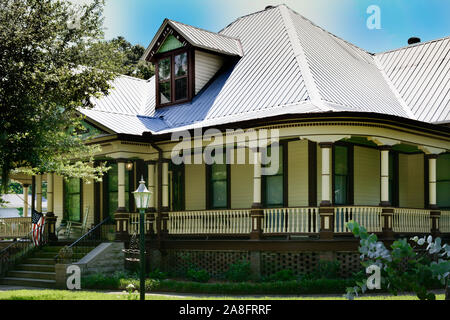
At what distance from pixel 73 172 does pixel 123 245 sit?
134 inches

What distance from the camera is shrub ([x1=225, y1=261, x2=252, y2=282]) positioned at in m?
17.2

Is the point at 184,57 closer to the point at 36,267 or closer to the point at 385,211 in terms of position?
the point at 36,267

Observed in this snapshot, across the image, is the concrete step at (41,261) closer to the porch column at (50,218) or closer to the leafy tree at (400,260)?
the porch column at (50,218)

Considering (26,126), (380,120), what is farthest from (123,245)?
(380,120)

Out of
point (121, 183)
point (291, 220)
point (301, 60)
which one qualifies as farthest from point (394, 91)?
point (121, 183)

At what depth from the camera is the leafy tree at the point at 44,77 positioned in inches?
602

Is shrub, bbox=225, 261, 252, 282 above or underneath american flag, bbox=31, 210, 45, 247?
underneath

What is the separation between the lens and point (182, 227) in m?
19.5

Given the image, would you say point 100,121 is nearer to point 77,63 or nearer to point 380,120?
point 77,63

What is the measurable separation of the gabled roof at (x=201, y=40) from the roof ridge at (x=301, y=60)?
201 centimetres

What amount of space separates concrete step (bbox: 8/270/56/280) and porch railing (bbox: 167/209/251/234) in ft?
12.5

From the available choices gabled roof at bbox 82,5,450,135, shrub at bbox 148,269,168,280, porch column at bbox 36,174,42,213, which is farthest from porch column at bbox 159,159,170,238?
porch column at bbox 36,174,42,213

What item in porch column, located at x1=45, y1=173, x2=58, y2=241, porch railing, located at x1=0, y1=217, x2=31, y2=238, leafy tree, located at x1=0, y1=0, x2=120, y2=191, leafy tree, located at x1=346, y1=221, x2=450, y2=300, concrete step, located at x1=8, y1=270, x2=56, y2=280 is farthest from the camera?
porch railing, located at x1=0, y1=217, x2=31, y2=238

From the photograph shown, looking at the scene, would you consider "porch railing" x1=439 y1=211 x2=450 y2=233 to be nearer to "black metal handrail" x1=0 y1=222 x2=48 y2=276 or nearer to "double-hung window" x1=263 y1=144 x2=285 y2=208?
"double-hung window" x1=263 y1=144 x2=285 y2=208
